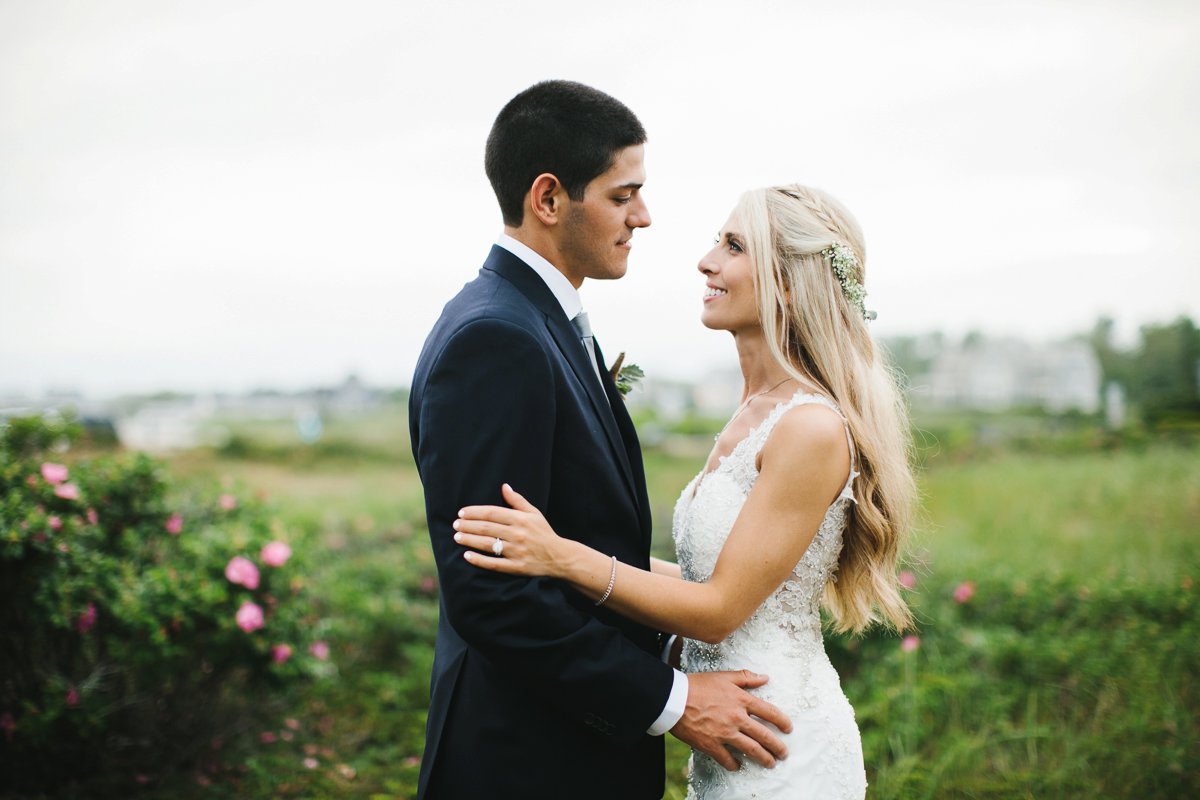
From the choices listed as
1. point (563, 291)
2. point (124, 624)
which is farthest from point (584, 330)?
point (124, 624)

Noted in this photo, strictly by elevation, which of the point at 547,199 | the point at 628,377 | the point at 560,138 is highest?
the point at 560,138

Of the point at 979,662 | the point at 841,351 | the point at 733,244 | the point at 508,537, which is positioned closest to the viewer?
the point at 508,537

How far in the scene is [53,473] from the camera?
4.25m

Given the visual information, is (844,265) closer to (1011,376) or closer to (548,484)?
(548,484)

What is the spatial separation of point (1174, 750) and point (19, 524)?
19.0ft

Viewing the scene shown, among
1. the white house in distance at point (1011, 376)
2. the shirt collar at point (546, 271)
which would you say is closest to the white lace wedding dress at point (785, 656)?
the shirt collar at point (546, 271)

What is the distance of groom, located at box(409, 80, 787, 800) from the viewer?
78.7 inches

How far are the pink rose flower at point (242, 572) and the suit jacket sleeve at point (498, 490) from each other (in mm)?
2858

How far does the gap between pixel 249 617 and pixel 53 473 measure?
4.02ft

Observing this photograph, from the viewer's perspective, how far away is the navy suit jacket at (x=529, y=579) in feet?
6.54

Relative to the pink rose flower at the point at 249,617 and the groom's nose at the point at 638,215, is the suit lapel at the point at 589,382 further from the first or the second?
the pink rose flower at the point at 249,617

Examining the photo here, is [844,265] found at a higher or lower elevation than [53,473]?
higher

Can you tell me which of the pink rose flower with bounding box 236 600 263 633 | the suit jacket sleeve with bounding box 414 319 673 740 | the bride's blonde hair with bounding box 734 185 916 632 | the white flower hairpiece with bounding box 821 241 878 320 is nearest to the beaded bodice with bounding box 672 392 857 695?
the bride's blonde hair with bounding box 734 185 916 632

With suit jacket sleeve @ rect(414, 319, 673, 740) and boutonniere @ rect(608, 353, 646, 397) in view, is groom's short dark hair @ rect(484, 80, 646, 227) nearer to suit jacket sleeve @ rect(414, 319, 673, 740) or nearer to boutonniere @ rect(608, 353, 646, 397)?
suit jacket sleeve @ rect(414, 319, 673, 740)
